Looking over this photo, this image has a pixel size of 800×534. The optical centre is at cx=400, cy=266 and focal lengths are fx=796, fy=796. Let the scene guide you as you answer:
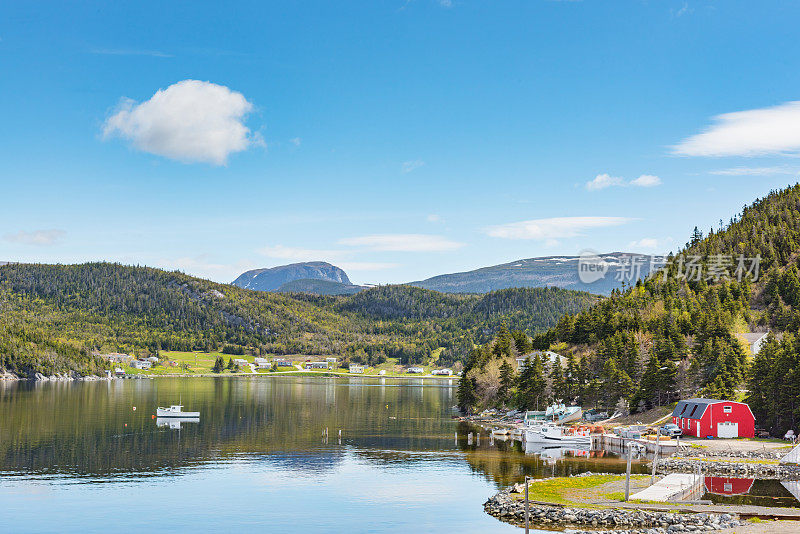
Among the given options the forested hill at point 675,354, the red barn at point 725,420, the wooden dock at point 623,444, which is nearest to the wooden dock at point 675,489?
the wooden dock at point 623,444

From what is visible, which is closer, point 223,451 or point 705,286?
point 223,451

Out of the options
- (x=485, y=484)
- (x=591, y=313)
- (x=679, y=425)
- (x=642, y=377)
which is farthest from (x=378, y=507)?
(x=591, y=313)

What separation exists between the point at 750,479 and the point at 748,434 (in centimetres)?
2969

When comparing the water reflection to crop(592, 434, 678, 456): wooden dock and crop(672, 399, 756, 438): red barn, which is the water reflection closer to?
crop(592, 434, 678, 456): wooden dock

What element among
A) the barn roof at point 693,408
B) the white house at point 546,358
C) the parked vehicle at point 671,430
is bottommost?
the parked vehicle at point 671,430

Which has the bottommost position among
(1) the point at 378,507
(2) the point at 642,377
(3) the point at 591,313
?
(1) the point at 378,507

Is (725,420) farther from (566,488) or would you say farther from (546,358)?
(546,358)

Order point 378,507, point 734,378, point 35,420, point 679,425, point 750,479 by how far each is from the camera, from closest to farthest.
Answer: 1. point 378,507
2. point 750,479
3. point 679,425
4. point 734,378
5. point 35,420

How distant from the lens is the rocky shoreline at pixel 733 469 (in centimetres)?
8412

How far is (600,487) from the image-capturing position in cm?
7506

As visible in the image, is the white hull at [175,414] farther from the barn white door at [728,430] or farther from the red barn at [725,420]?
the barn white door at [728,430]

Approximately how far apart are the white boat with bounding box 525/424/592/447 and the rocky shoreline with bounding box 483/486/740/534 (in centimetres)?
4503

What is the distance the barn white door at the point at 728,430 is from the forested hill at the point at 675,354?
6.06m

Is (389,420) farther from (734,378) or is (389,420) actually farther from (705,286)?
(705,286)
